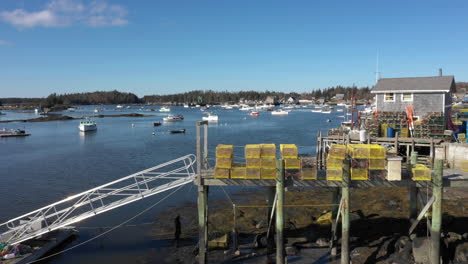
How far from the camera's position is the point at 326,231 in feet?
73.5

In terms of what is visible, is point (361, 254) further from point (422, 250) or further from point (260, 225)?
point (260, 225)

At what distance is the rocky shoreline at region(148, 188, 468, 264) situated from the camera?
61.0 feet

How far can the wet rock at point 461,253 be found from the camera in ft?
57.4

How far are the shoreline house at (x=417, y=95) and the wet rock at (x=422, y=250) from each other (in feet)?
76.7

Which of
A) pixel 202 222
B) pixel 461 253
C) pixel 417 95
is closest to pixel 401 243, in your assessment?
pixel 461 253

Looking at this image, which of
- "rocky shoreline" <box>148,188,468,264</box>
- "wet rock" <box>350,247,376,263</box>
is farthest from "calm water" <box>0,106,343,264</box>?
"wet rock" <box>350,247,376,263</box>

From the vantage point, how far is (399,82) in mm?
41625

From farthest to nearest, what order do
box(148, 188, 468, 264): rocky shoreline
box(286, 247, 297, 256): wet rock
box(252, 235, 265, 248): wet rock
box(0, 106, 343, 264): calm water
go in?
box(0, 106, 343, 264): calm water, box(252, 235, 265, 248): wet rock, box(286, 247, 297, 256): wet rock, box(148, 188, 468, 264): rocky shoreline

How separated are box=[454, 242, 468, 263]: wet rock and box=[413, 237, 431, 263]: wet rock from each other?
1.41 m

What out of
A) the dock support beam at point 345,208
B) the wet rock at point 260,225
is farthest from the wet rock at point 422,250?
the wet rock at point 260,225

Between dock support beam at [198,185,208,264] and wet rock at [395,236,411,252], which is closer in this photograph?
dock support beam at [198,185,208,264]

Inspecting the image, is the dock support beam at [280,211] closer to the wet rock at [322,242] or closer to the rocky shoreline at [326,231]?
the rocky shoreline at [326,231]

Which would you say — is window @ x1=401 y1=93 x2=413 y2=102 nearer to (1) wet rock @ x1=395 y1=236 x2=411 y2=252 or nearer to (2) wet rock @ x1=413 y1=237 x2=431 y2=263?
(1) wet rock @ x1=395 y1=236 x2=411 y2=252

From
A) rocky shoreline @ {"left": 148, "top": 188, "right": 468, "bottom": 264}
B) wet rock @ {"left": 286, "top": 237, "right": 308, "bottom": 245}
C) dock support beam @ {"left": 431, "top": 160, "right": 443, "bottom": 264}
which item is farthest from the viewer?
wet rock @ {"left": 286, "top": 237, "right": 308, "bottom": 245}
